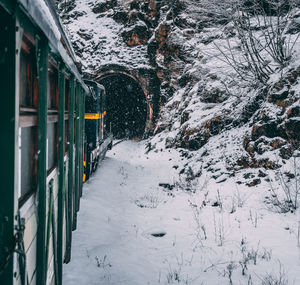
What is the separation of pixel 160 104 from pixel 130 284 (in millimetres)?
15818

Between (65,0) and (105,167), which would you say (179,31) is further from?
(65,0)

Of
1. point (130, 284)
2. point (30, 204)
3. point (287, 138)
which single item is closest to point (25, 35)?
point (30, 204)

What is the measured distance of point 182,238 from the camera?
5289 mm

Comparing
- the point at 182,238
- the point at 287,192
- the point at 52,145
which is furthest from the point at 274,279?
the point at 52,145

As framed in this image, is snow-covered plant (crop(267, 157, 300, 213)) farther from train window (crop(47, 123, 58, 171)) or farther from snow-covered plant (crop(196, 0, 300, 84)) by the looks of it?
train window (crop(47, 123, 58, 171))

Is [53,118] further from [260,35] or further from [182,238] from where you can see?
[260,35]

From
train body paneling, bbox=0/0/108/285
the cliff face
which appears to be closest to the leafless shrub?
train body paneling, bbox=0/0/108/285

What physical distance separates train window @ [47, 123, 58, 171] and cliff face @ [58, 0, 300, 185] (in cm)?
542

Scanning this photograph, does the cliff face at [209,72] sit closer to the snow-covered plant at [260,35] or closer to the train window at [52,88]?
the snow-covered plant at [260,35]

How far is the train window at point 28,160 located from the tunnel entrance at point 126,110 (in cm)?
2162

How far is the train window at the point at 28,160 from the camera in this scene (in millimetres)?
1783

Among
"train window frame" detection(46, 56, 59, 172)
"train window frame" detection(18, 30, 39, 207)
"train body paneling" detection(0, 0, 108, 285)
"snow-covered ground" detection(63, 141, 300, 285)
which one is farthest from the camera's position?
"snow-covered ground" detection(63, 141, 300, 285)

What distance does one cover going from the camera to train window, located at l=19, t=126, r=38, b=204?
1.78 metres

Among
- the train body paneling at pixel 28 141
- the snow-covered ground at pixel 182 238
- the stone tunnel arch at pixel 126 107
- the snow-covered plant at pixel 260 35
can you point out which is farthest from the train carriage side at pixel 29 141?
the stone tunnel arch at pixel 126 107
